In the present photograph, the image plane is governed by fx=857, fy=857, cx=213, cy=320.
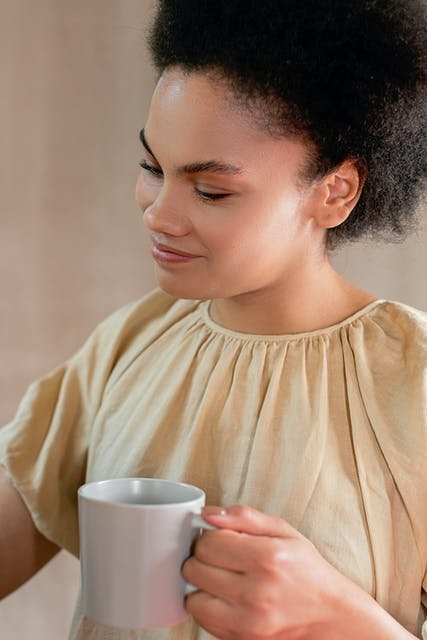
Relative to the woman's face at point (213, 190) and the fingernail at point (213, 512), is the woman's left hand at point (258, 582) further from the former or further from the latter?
the woman's face at point (213, 190)

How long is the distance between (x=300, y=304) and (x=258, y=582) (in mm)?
325

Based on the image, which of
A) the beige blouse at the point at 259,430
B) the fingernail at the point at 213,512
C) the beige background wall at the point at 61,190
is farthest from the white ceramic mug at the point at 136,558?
the beige background wall at the point at 61,190

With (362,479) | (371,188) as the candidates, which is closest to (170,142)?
Result: (371,188)

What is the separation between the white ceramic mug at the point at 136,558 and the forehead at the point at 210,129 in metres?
0.32

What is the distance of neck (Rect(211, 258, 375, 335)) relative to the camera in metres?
0.92

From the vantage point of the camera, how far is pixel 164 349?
1.01 meters

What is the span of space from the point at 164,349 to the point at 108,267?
0.45 meters

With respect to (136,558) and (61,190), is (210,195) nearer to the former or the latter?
(136,558)

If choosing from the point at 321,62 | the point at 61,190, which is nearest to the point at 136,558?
the point at 321,62

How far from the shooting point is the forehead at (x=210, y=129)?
790 millimetres

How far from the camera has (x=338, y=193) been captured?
34.2 inches

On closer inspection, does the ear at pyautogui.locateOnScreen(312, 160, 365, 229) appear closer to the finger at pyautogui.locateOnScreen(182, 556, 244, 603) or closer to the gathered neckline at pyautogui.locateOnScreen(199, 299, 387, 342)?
the gathered neckline at pyautogui.locateOnScreen(199, 299, 387, 342)

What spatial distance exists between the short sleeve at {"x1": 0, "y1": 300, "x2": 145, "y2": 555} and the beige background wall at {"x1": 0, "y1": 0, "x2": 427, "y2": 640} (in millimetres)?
375

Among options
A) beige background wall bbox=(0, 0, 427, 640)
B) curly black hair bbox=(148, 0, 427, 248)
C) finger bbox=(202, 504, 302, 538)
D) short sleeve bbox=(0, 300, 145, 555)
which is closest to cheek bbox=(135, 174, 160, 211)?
curly black hair bbox=(148, 0, 427, 248)
